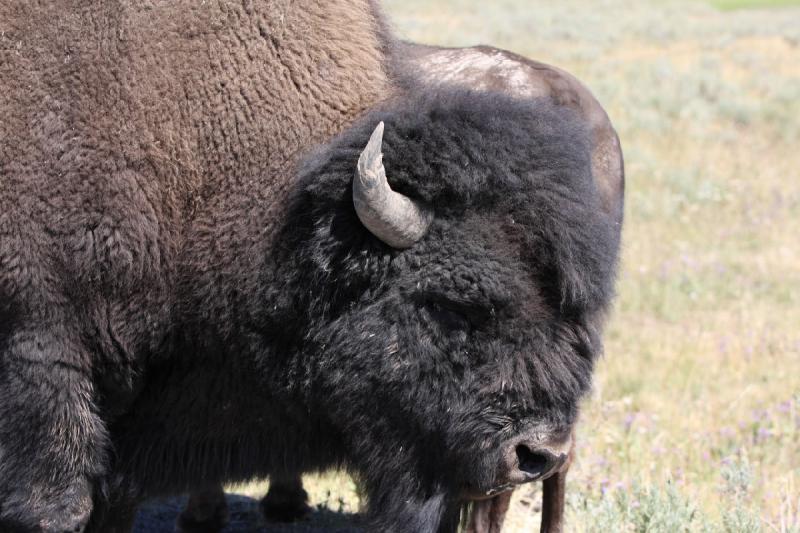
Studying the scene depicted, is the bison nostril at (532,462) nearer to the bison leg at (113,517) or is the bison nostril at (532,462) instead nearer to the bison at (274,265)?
the bison at (274,265)

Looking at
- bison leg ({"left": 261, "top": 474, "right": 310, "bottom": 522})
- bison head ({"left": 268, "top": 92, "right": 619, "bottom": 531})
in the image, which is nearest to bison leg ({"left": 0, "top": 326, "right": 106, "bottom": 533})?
bison head ({"left": 268, "top": 92, "right": 619, "bottom": 531})

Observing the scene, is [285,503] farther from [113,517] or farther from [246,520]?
[113,517]

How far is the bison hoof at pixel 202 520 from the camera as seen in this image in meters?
4.85

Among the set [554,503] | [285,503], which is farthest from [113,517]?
[554,503]

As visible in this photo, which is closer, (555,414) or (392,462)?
(555,414)

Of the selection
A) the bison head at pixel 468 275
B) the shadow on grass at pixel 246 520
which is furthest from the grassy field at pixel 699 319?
the bison head at pixel 468 275

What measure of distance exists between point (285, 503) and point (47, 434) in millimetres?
1880

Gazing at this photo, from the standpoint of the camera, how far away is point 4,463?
335 cm

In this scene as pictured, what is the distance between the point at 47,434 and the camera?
3.28 metres

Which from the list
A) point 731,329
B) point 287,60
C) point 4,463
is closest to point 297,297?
point 287,60

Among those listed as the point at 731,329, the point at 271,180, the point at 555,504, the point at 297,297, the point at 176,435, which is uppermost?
the point at 271,180

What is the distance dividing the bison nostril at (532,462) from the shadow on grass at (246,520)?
1.78 m

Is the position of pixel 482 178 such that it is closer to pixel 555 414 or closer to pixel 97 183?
pixel 555 414

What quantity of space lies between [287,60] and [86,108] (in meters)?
0.70
